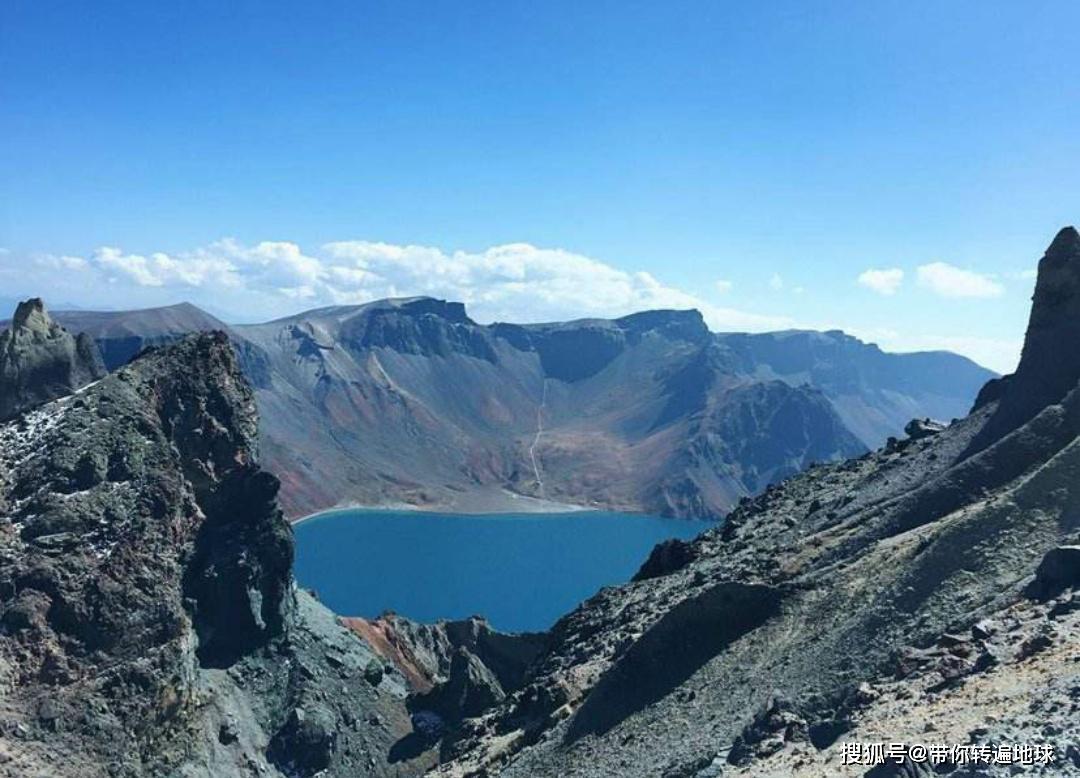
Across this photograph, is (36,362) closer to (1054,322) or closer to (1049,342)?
(1049,342)

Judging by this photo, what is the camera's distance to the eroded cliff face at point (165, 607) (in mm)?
58250

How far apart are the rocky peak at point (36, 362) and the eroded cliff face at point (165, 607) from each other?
72 centimetres

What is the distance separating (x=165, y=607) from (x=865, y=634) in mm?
51295

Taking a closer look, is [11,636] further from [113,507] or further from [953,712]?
[953,712]

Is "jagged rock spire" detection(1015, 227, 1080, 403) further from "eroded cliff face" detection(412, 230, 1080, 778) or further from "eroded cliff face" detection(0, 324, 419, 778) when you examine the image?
"eroded cliff face" detection(0, 324, 419, 778)

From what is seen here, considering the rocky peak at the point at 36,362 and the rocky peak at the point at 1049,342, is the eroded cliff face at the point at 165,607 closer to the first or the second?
the rocky peak at the point at 36,362

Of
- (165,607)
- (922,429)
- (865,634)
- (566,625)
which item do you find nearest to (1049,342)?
(922,429)

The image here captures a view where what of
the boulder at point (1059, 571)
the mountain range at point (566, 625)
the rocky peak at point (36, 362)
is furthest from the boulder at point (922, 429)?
the rocky peak at point (36, 362)

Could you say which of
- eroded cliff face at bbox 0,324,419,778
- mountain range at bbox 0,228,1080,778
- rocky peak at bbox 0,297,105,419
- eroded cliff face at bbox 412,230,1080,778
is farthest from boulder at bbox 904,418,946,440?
rocky peak at bbox 0,297,105,419

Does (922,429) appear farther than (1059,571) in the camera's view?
Yes

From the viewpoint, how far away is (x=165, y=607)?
66812mm

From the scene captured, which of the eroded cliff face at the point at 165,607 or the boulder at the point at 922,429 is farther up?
the boulder at the point at 922,429

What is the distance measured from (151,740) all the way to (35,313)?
4310cm

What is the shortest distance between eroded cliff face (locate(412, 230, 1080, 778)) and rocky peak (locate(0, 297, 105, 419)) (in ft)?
156
